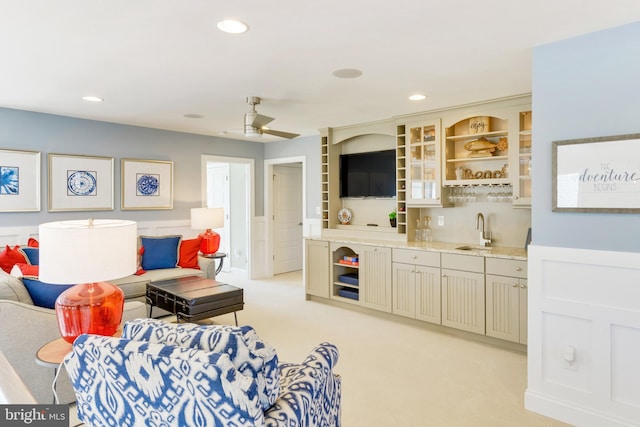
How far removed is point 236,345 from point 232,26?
1835 mm

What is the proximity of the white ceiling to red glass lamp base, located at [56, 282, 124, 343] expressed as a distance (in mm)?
1549

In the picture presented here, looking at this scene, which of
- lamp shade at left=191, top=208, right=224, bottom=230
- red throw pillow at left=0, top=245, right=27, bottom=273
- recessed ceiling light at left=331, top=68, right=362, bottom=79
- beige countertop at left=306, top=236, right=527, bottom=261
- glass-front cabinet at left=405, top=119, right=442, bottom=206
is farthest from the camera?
lamp shade at left=191, top=208, right=224, bottom=230

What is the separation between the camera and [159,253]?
4.79 metres

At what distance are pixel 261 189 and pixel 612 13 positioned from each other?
217 inches

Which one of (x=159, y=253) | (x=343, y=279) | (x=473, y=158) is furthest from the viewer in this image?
(x=343, y=279)

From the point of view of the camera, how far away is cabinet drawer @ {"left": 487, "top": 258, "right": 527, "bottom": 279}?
Answer: 3.50 m

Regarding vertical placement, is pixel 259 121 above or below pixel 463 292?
above

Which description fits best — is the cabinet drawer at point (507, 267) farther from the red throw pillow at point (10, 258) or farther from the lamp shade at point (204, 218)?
the red throw pillow at point (10, 258)

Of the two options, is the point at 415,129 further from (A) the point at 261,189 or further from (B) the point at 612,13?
(A) the point at 261,189

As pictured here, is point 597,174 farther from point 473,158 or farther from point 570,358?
point 473,158

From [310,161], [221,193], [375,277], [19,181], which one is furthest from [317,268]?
[19,181]

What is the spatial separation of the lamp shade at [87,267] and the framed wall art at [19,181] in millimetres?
3091

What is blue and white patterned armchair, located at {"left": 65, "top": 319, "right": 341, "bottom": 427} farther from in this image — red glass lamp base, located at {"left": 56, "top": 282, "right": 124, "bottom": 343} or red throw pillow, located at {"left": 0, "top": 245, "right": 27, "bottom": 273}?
red throw pillow, located at {"left": 0, "top": 245, "right": 27, "bottom": 273}

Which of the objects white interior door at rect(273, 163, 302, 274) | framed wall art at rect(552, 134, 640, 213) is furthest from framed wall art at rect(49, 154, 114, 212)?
framed wall art at rect(552, 134, 640, 213)
